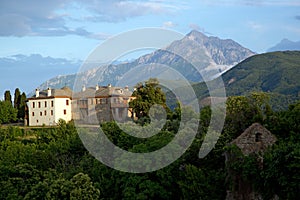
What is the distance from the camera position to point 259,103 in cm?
3812

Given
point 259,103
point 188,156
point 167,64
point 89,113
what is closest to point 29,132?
point 89,113

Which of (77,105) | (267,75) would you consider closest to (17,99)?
(77,105)

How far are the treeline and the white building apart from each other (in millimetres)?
3354

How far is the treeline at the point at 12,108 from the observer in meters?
73.2

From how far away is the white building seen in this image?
70.7 m

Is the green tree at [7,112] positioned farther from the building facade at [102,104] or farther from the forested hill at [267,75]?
the forested hill at [267,75]

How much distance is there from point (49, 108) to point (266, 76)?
113 metres

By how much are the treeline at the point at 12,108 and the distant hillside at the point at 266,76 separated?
59971 mm

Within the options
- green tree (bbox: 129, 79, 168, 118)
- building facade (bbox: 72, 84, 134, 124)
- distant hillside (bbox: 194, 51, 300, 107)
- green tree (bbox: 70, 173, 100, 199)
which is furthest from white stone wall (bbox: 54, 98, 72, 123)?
distant hillside (bbox: 194, 51, 300, 107)

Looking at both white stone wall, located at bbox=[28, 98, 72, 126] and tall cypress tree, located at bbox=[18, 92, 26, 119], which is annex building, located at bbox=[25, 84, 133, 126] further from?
tall cypress tree, located at bbox=[18, 92, 26, 119]

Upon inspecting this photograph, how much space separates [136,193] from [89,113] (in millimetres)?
40820

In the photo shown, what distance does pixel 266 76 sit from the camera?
167500mm

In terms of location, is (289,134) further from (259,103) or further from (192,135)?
(259,103)

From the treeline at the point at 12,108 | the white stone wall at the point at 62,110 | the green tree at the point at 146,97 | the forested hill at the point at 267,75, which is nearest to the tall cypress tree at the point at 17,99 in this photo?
the treeline at the point at 12,108
